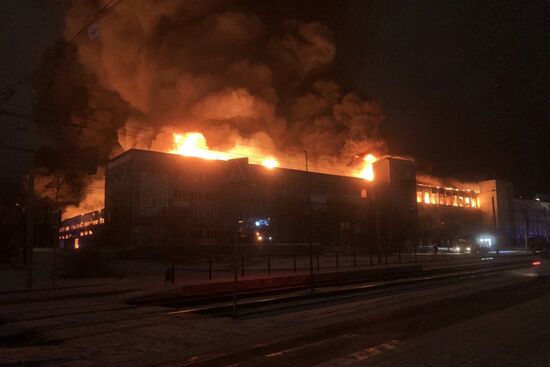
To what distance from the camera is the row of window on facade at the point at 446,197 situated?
93.6 metres

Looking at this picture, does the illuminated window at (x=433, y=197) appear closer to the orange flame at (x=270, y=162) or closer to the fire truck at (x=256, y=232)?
the orange flame at (x=270, y=162)

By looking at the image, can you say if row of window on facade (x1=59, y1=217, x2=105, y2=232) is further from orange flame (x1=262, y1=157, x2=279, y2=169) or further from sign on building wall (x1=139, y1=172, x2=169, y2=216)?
orange flame (x1=262, y1=157, x2=279, y2=169)

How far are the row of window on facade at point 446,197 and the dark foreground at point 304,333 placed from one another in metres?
82.7

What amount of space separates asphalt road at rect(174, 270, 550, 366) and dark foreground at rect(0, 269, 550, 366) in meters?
Result: 0.01

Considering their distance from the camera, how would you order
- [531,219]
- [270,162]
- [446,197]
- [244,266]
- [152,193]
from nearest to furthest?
[244,266]
[152,193]
[270,162]
[446,197]
[531,219]

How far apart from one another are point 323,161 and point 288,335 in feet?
246

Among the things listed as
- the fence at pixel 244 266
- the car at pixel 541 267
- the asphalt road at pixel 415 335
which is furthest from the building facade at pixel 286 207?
the asphalt road at pixel 415 335

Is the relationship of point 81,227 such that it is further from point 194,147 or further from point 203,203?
point 203,203

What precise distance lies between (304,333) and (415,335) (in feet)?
6.00

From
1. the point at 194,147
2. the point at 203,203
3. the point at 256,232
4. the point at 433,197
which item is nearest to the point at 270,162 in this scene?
the point at 194,147

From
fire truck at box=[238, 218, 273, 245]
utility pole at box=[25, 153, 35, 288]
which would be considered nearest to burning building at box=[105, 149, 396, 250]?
fire truck at box=[238, 218, 273, 245]

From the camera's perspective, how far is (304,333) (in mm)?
8578

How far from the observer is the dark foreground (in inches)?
265

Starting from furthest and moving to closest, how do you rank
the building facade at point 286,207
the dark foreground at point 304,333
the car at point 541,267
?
the building facade at point 286,207
the car at point 541,267
the dark foreground at point 304,333
